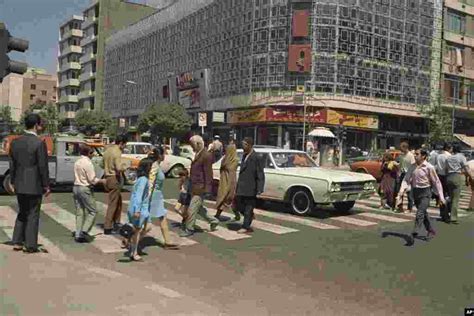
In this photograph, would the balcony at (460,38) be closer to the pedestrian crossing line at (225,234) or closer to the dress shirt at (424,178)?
the dress shirt at (424,178)

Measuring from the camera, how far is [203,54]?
55812 millimetres

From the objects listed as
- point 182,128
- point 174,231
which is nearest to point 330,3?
point 182,128

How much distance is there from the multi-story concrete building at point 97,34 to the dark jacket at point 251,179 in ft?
251

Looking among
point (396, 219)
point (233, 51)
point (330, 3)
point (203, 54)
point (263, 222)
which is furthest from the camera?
point (203, 54)

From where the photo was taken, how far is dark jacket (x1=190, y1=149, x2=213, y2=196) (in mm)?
9320

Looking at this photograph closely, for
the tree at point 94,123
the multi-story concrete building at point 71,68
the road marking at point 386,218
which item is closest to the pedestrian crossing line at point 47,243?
the road marking at point 386,218

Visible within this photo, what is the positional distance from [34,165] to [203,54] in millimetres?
49472

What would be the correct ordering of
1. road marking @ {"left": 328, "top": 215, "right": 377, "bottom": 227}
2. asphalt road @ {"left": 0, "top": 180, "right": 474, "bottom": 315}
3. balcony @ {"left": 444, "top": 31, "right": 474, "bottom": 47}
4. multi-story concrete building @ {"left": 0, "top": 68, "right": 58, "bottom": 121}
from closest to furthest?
asphalt road @ {"left": 0, "top": 180, "right": 474, "bottom": 315}, road marking @ {"left": 328, "top": 215, "right": 377, "bottom": 227}, balcony @ {"left": 444, "top": 31, "right": 474, "bottom": 47}, multi-story concrete building @ {"left": 0, "top": 68, "right": 58, "bottom": 121}

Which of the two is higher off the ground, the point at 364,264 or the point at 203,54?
the point at 203,54

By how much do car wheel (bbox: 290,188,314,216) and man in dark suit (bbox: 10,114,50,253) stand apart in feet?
20.0

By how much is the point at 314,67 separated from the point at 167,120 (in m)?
14.9

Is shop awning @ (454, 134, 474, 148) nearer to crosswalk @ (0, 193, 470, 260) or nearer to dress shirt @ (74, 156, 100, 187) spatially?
crosswalk @ (0, 193, 470, 260)

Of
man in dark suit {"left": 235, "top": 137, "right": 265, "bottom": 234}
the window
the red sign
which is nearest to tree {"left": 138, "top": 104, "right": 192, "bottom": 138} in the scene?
the red sign

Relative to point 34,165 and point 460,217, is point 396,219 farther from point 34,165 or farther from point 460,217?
point 34,165
